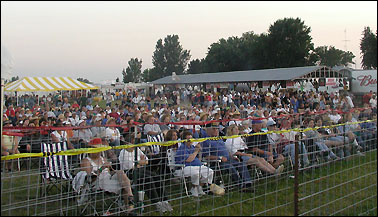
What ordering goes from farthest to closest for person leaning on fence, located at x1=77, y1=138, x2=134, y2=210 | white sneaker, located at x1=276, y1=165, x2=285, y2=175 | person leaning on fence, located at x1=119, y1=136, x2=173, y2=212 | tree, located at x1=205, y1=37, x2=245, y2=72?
tree, located at x1=205, y1=37, x2=245, y2=72, white sneaker, located at x1=276, y1=165, x2=285, y2=175, person leaning on fence, located at x1=119, y1=136, x2=173, y2=212, person leaning on fence, located at x1=77, y1=138, x2=134, y2=210

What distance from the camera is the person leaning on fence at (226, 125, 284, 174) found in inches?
255

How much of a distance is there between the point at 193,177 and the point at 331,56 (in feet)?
258

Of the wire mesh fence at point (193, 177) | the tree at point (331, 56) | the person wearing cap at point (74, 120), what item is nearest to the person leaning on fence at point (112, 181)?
the wire mesh fence at point (193, 177)

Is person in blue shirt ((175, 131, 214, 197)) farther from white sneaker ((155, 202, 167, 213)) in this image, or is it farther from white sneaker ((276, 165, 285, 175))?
white sneaker ((276, 165, 285, 175))

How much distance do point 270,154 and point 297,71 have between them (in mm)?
32866

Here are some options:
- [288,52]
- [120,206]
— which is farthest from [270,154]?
[288,52]

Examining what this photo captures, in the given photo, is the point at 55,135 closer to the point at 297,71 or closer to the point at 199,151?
the point at 199,151

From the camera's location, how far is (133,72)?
106062 millimetres

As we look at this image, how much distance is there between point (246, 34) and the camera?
289 feet

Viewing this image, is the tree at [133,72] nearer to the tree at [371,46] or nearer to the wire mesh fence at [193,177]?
the tree at [371,46]

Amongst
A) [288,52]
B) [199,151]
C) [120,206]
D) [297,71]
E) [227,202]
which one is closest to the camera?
[120,206]

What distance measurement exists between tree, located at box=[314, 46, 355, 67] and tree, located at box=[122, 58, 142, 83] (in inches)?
1995

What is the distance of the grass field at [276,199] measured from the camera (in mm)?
4812

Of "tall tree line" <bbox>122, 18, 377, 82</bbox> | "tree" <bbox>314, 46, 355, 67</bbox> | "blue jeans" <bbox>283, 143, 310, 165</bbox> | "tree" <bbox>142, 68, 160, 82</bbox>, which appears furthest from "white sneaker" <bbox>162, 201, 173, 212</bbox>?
"tree" <bbox>142, 68, 160, 82</bbox>
